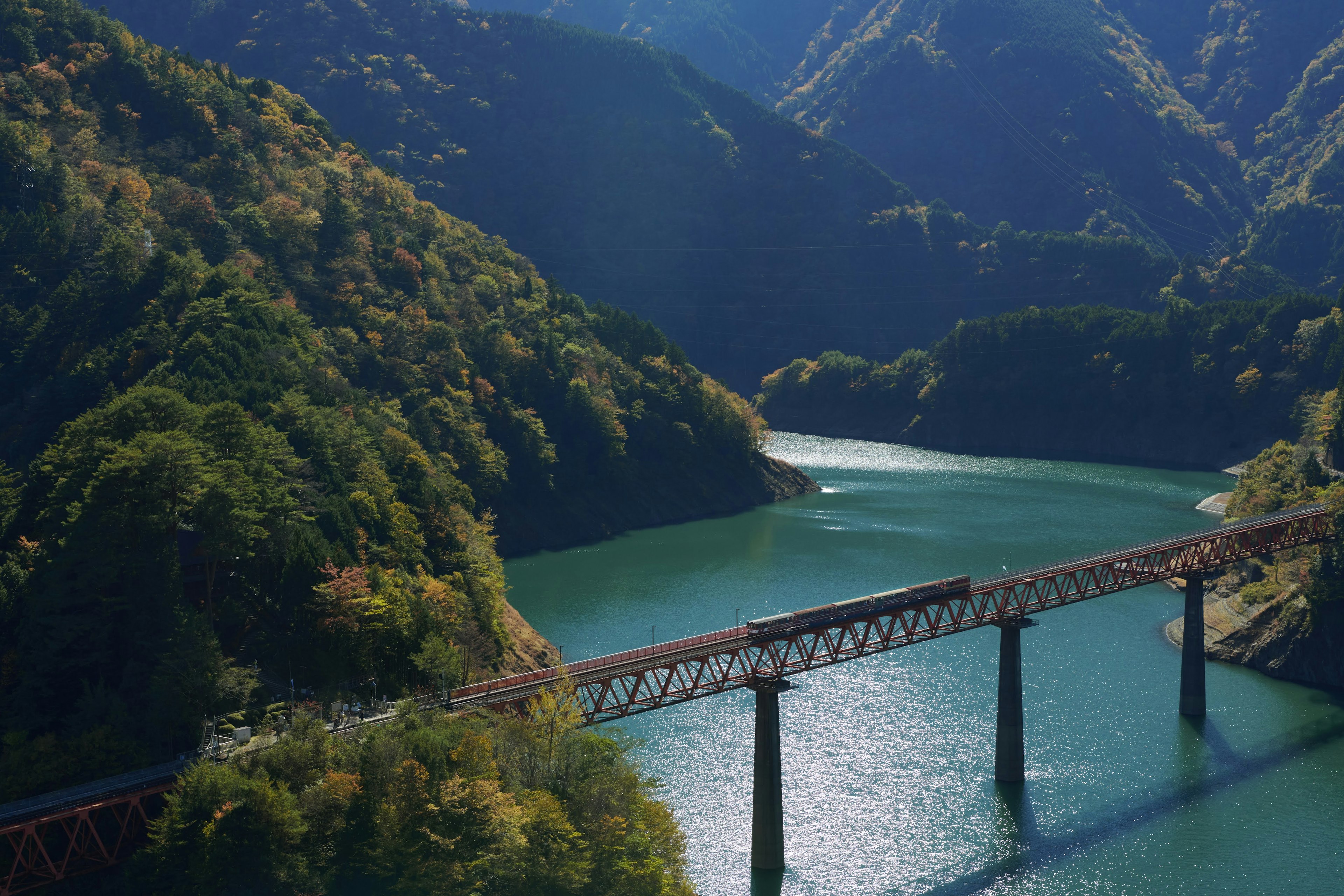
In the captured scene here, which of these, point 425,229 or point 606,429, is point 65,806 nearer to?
point 606,429

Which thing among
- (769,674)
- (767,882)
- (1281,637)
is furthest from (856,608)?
(1281,637)

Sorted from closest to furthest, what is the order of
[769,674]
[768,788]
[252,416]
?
[768,788]
[769,674]
[252,416]

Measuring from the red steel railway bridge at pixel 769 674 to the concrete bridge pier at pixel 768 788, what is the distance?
62mm

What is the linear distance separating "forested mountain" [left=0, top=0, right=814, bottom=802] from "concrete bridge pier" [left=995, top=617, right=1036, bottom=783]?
1289 inches

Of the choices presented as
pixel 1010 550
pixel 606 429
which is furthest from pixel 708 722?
pixel 606 429

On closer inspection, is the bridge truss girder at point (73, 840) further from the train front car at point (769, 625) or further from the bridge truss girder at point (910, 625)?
the train front car at point (769, 625)

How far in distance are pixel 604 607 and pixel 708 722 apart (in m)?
34.4

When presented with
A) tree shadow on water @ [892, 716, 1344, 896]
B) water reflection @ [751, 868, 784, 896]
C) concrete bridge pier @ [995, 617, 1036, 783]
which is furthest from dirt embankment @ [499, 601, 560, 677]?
tree shadow on water @ [892, 716, 1344, 896]

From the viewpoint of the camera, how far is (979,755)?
258 ft

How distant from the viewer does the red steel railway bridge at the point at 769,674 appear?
51094 mm

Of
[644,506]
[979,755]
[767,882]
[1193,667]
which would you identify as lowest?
[767,882]

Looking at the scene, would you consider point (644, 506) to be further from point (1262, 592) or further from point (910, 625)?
point (910, 625)

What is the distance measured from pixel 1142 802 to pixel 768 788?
25364mm

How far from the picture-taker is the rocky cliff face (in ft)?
490
